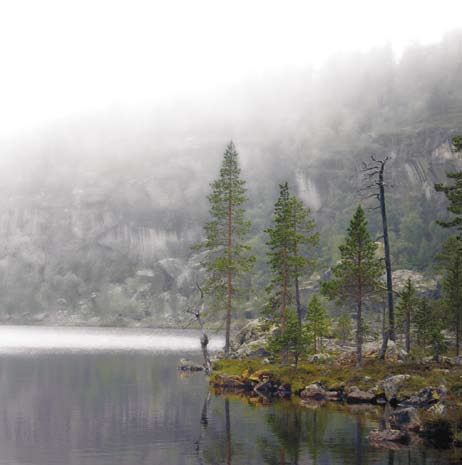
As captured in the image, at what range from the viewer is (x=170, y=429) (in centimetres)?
3991

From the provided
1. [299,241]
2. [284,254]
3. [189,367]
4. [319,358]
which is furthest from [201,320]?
[189,367]

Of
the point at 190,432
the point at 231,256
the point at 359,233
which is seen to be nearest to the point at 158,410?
the point at 190,432

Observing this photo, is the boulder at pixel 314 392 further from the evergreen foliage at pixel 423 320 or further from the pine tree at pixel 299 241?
the evergreen foliage at pixel 423 320

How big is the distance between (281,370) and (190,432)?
24.8m

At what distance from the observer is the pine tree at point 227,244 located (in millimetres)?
75500

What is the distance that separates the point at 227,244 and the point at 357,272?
2312 cm

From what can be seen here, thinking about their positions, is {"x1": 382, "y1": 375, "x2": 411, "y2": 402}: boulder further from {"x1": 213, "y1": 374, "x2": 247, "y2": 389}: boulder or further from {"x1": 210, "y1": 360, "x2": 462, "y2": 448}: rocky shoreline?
{"x1": 213, "y1": 374, "x2": 247, "y2": 389}: boulder

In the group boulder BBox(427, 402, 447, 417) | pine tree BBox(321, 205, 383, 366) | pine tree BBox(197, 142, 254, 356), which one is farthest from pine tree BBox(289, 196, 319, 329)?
boulder BBox(427, 402, 447, 417)

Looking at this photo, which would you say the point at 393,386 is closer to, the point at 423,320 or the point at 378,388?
the point at 378,388

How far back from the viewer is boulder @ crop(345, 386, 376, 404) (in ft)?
170

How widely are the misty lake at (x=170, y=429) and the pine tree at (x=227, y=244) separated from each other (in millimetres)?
13447

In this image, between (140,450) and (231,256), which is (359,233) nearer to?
(231,256)

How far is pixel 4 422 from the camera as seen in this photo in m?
42.1

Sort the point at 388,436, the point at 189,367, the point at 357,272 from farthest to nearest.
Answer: the point at 189,367, the point at 357,272, the point at 388,436
